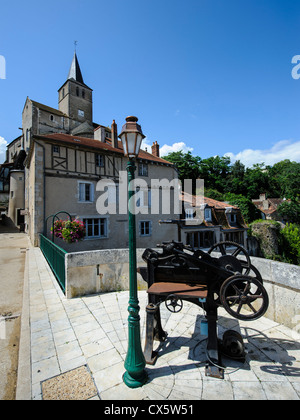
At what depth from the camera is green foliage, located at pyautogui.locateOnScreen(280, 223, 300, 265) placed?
2255 cm

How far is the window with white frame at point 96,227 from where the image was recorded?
626 inches

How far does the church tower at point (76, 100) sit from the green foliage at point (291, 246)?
31.0 metres

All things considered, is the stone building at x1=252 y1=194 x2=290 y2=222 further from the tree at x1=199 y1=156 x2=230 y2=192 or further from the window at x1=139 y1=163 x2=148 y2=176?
the window at x1=139 y1=163 x2=148 y2=176

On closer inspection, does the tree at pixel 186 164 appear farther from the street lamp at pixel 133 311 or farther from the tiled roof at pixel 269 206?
the street lamp at pixel 133 311

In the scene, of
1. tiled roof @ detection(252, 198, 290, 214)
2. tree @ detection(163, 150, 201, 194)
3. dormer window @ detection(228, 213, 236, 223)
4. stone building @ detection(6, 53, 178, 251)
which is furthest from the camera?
tree @ detection(163, 150, 201, 194)

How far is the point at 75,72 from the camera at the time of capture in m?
34.8

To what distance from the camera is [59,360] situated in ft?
9.28

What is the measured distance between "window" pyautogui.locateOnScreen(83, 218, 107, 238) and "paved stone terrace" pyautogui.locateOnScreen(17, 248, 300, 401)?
11.5 m

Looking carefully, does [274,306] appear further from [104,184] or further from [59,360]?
[104,184]

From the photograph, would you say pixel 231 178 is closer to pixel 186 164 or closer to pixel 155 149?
pixel 186 164

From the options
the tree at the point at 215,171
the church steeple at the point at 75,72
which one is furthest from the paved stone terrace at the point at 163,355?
the tree at the point at 215,171

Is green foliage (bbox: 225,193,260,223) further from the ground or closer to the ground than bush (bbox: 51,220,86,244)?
further from the ground

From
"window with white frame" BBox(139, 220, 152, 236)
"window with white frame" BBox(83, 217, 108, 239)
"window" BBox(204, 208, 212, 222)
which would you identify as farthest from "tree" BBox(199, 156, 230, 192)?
"window with white frame" BBox(83, 217, 108, 239)
